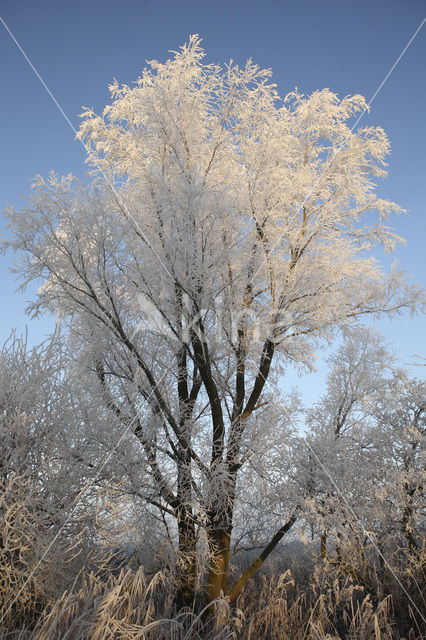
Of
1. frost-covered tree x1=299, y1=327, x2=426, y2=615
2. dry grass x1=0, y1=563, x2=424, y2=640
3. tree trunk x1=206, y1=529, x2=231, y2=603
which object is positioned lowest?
dry grass x1=0, y1=563, x2=424, y2=640

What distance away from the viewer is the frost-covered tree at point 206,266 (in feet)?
22.4

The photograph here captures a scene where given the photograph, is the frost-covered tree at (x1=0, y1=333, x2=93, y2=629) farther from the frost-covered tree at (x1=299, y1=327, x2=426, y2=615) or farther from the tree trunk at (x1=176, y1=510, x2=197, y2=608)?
the frost-covered tree at (x1=299, y1=327, x2=426, y2=615)

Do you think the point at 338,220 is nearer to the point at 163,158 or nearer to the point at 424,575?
the point at 163,158

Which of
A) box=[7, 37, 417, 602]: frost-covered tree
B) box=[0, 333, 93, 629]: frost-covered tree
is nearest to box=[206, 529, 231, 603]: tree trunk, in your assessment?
box=[7, 37, 417, 602]: frost-covered tree

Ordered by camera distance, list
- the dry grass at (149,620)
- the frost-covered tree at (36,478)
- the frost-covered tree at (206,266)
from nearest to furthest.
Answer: the dry grass at (149,620), the frost-covered tree at (36,478), the frost-covered tree at (206,266)

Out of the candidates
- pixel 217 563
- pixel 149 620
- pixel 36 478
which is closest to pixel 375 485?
pixel 217 563

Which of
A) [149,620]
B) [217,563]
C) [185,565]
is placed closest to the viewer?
[149,620]

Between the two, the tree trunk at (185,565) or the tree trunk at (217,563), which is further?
the tree trunk at (185,565)

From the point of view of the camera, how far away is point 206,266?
685 cm

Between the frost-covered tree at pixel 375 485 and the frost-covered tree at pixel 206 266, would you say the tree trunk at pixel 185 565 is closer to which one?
the frost-covered tree at pixel 206 266

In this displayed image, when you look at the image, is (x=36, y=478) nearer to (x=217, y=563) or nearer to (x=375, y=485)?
(x=217, y=563)

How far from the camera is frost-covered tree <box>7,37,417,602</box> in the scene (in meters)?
6.83

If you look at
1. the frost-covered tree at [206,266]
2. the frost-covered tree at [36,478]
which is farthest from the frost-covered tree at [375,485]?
the frost-covered tree at [36,478]

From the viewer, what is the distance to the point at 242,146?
8.41 metres
